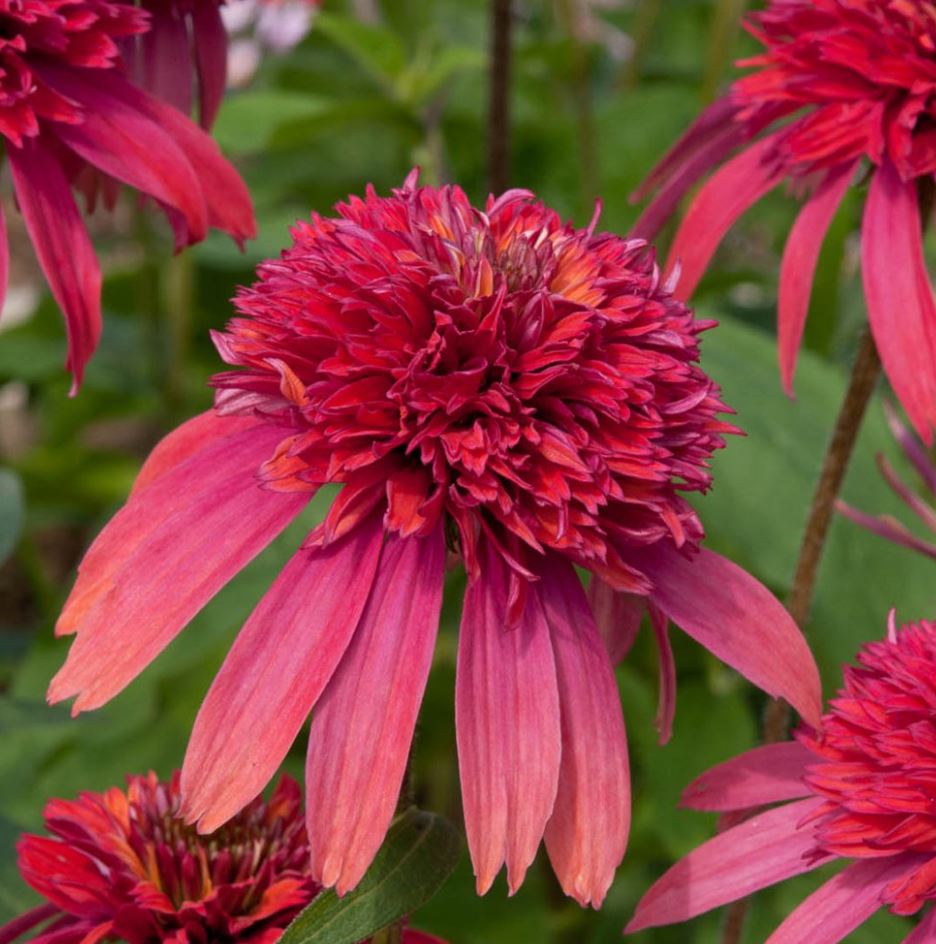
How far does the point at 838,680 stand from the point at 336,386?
72 centimetres

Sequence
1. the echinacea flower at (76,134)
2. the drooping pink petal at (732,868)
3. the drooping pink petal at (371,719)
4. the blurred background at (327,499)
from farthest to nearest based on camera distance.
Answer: the blurred background at (327,499)
the echinacea flower at (76,134)
the drooping pink petal at (732,868)
the drooping pink petal at (371,719)

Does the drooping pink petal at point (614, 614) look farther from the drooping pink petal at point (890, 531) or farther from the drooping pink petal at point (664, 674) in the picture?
the drooping pink petal at point (890, 531)

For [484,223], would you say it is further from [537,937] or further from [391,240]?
[537,937]

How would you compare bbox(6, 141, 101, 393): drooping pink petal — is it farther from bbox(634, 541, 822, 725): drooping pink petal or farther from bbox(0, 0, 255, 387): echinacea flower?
bbox(634, 541, 822, 725): drooping pink petal

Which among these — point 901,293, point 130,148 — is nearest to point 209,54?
point 130,148

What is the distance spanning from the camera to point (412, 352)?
518 mm

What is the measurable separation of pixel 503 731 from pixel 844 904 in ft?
0.50

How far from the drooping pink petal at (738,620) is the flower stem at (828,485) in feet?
0.76

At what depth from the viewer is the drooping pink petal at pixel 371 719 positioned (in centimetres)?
48

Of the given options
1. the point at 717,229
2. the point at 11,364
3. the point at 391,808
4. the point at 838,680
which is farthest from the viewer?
the point at 11,364

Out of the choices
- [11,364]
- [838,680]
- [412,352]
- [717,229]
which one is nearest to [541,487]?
[412,352]

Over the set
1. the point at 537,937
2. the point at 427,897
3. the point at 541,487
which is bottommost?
the point at 537,937

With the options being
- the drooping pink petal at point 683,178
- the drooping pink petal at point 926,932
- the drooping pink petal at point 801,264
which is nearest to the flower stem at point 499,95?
the drooping pink petal at point 683,178

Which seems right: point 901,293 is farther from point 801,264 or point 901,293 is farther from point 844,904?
point 844,904
